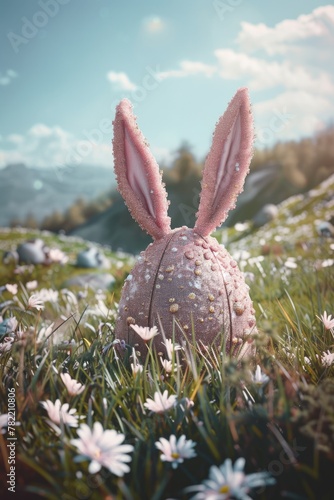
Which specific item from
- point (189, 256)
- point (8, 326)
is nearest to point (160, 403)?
point (189, 256)

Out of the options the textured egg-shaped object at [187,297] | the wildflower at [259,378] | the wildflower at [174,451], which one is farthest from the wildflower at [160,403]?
the textured egg-shaped object at [187,297]

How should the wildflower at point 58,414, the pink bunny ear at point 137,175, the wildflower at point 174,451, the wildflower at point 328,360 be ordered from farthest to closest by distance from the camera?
the pink bunny ear at point 137,175, the wildflower at point 328,360, the wildflower at point 58,414, the wildflower at point 174,451

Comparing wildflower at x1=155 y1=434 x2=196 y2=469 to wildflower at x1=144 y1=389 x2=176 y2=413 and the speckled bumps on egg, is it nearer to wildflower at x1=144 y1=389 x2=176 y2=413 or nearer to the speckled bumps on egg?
wildflower at x1=144 y1=389 x2=176 y2=413

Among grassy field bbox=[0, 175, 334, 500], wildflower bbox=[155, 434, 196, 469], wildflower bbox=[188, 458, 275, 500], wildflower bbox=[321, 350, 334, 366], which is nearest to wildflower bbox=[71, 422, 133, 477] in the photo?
grassy field bbox=[0, 175, 334, 500]

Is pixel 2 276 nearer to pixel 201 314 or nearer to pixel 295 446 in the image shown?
pixel 201 314

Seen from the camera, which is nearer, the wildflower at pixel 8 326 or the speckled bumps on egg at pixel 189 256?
the speckled bumps on egg at pixel 189 256

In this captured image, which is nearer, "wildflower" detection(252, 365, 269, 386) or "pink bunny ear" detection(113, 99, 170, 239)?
"wildflower" detection(252, 365, 269, 386)

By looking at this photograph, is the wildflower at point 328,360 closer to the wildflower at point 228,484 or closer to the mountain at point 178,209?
the wildflower at point 228,484

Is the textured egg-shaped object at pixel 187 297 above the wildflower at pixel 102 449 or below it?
above
